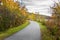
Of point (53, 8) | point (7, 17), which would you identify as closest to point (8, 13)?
point (7, 17)

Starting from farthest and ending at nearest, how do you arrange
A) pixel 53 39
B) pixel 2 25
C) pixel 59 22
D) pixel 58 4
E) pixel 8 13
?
pixel 8 13, pixel 2 25, pixel 58 4, pixel 59 22, pixel 53 39

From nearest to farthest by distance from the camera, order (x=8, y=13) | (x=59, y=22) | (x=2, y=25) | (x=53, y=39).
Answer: (x=53, y=39) → (x=59, y=22) → (x=2, y=25) → (x=8, y=13)

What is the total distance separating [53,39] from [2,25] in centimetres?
1257

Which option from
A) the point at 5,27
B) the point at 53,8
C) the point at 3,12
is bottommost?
the point at 5,27

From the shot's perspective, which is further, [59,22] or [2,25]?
[2,25]

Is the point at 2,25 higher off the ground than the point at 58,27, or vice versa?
the point at 58,27

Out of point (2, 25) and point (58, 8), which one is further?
point (2, 25)

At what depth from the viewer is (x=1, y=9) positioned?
28.0 m

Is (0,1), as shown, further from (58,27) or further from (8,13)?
(58,27)

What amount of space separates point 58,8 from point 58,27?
192 cm

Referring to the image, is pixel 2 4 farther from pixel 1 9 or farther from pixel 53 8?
pixel 53 8

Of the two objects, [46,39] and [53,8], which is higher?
[53,8]

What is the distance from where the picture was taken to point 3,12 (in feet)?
92.9

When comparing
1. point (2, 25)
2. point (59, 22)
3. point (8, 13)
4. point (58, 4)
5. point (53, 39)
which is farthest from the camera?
point (8, 13)
